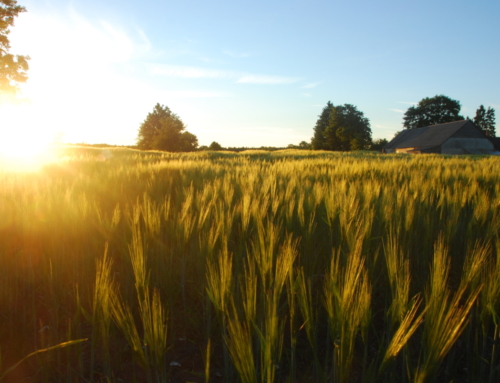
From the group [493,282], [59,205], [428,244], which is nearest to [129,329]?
[493,282]

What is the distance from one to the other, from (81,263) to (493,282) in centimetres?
175

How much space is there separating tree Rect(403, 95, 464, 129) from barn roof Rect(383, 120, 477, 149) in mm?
17453

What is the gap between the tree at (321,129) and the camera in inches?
2201

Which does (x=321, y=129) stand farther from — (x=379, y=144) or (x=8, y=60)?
(x=8, y=60)

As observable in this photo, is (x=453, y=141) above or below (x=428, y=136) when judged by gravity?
below

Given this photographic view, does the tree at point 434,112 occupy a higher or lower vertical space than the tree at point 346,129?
higher

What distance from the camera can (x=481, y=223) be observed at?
1.75 metres

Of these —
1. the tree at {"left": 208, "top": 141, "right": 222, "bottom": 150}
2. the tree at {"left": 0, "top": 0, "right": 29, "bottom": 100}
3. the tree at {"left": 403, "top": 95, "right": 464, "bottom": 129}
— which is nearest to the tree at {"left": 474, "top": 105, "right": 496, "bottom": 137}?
the tree at {"left": 403, "top": 95, "right": 464, "bottom": 129}

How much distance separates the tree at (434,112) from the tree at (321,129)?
16.0 meters

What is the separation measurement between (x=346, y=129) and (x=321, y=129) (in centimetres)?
1034

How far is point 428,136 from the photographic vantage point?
38.9m

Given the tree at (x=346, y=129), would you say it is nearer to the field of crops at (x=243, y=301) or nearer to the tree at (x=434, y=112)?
the tree at (x=434, y=112)

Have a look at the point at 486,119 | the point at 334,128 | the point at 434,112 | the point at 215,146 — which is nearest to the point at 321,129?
the point at 334,128

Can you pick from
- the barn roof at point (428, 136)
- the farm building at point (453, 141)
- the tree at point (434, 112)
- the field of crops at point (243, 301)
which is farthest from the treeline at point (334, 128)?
the field of crops at point (243, 301)
